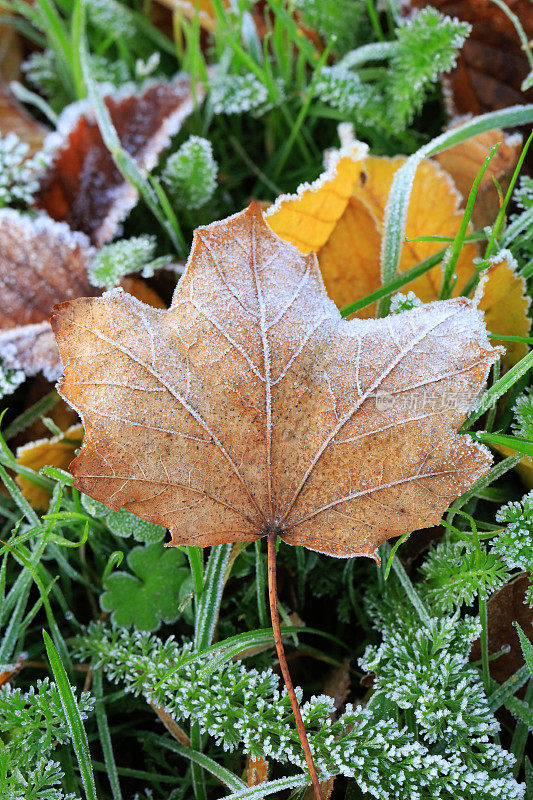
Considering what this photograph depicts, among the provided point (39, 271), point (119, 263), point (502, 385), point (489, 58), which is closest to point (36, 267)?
point (39, 271)

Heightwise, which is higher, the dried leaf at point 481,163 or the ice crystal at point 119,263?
the dried leaf at point 481,163

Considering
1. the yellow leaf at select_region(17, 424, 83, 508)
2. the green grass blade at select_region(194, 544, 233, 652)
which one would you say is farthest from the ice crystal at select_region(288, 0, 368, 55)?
the green grass blade at select_region(194, 544, 233, 652)

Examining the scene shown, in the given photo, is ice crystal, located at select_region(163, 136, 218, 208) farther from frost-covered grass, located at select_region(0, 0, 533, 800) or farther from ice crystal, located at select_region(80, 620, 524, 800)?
ice crystal, located at select_region(80, 620, 524, 800)

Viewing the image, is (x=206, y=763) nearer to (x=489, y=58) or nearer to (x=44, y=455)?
(x=44, y=455)

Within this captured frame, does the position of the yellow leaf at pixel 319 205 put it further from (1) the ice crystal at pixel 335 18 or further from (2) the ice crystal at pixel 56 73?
(2) the ice crystal at pixel 56 73

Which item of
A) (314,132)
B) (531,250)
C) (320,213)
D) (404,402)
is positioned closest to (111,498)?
(404,402)

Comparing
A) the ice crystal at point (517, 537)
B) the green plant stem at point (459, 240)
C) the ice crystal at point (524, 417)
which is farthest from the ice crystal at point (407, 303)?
the ice crystal at point (517, 537)

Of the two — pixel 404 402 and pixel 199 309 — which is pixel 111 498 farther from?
pixel 404 402
